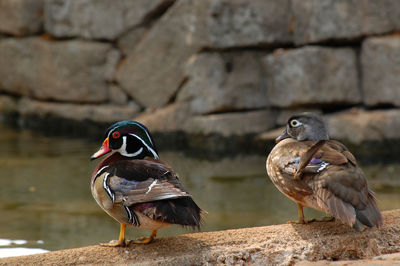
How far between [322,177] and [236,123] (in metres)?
3.67

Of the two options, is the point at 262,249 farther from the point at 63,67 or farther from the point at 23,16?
the point at 23,16

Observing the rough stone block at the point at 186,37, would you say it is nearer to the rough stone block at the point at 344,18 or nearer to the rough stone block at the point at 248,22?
the rough stone block at the point at 248,22

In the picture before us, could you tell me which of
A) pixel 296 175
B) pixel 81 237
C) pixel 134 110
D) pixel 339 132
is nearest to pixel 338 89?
pixel 339 132

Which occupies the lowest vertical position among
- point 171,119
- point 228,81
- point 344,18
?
point 171,119

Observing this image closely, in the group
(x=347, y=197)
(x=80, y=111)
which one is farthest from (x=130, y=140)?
(x=80, y=111)

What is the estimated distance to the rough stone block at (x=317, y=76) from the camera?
18.6 ft

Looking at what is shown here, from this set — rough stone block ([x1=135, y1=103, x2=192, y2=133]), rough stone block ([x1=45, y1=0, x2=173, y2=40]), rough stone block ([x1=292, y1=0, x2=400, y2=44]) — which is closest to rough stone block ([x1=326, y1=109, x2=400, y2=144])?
rough stone block ([x1=292, y1=0, x2=400, y2=44])

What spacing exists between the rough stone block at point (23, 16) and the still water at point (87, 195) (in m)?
1.86

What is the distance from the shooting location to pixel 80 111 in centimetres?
728

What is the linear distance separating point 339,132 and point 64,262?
379 centimetres

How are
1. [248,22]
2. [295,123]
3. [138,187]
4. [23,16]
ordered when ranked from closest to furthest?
[138,187], [295,123], [248,22], [23,16]

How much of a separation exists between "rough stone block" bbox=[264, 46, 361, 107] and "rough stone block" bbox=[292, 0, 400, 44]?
0.51 ft

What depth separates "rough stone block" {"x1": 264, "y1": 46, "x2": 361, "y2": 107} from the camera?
18.6 feet

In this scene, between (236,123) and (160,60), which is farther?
(160,60)
